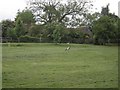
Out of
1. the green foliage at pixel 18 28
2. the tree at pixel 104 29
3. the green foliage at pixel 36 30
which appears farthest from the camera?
the green foliage at pixel 36 30

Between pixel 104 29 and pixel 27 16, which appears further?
pixel 27 16

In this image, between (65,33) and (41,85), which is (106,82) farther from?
(65,33)

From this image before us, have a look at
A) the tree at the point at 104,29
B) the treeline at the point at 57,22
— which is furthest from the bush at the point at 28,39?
the tree at the point at 104,29

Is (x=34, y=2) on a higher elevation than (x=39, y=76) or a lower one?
higher

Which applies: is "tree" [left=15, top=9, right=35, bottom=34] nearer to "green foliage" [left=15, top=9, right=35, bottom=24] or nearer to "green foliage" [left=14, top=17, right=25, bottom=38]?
"green foliage" [left=15, top=9, right=35, bottom=24]

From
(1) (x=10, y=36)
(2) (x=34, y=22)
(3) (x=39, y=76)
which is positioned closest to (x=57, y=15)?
(2) (x=34, y=22)

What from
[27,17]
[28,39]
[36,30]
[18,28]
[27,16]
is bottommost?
[28,39]

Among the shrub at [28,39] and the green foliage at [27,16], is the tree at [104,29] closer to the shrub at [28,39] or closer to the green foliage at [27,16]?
the shrub at [28,39]

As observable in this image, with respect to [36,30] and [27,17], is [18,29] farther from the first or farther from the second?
[36,30]

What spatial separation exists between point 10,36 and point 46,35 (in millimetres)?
7198

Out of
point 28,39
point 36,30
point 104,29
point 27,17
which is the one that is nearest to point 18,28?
point 28,39

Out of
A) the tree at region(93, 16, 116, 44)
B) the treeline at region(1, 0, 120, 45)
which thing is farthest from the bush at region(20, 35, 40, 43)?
the tree at region(93, 16, 116, 44)

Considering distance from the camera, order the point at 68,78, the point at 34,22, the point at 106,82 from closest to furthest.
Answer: the point at 106,82
the point at 68,78
the point at 34,22

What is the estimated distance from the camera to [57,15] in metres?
62.1
